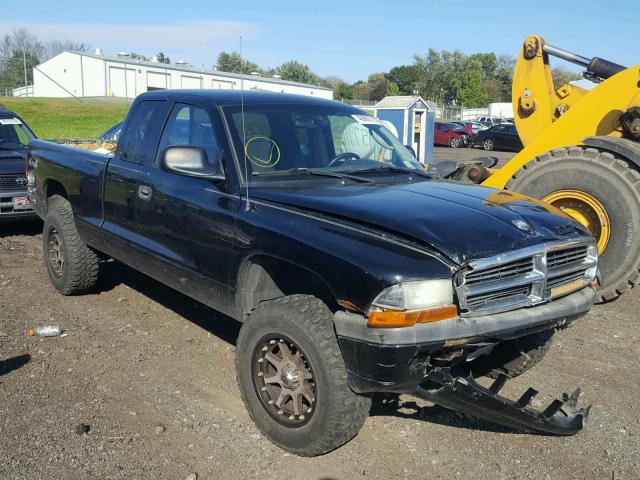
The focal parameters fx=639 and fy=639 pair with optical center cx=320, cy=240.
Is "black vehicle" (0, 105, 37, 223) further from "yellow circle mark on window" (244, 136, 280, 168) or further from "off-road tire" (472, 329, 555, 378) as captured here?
"off-road tire" (472, 329, 555, 378)

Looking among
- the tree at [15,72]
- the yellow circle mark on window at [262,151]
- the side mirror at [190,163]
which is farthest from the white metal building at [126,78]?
the side mirror at [190,163]

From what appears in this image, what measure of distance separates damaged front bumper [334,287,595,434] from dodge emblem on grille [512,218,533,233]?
1.35 ft

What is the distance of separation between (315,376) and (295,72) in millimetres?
87611

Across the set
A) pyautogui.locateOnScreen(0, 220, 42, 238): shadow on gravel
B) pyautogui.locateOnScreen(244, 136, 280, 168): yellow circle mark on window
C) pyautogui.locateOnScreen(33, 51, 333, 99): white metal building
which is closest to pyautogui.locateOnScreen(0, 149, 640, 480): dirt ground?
pyautogui.locateOnScreen(244, 136, 280, 168): yellow circle mark on window

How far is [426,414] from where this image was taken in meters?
4.08

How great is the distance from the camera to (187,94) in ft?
15.5

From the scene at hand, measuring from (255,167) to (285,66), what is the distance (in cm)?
8892

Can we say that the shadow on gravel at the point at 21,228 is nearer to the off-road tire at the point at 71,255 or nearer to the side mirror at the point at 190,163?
the off-road tire at the point at 71,255

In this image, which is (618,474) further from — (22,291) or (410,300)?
(22,291)

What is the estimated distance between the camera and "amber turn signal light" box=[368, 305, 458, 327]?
297 centimetres

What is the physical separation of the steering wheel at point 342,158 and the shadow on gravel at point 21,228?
657cm

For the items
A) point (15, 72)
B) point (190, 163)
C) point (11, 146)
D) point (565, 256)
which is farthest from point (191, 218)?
point (15, 72)

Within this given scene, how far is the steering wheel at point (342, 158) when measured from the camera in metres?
4.41

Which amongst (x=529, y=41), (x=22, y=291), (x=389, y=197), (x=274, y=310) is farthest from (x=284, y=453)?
(x=529, y=41)
